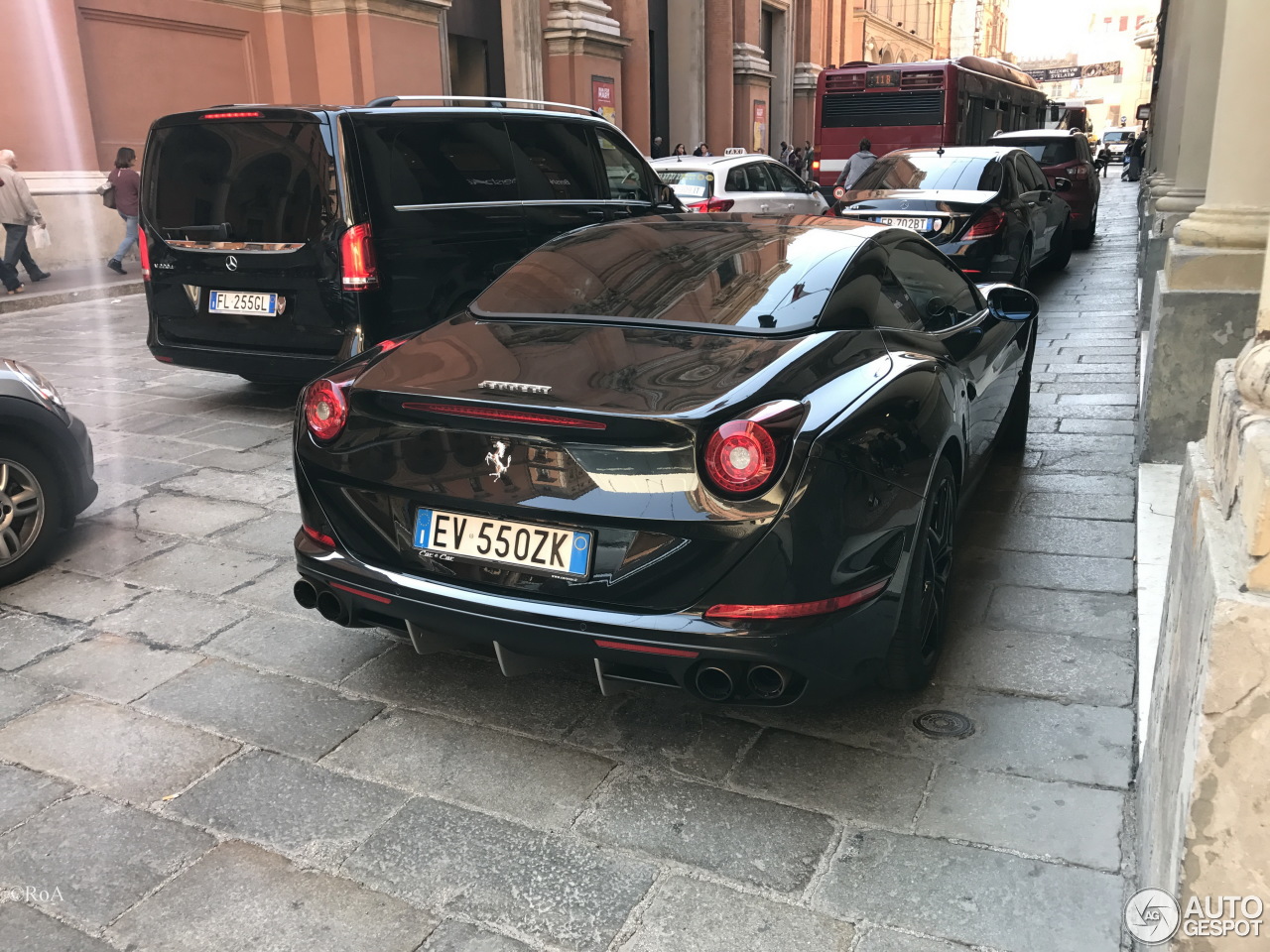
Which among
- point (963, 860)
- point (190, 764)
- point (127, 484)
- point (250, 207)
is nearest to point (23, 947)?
point (190, 764)

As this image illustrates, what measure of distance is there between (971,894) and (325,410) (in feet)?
6.85

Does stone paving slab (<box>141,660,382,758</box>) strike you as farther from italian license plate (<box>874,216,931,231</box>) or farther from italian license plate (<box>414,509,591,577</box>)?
italian license plate (<box>874,216,931,231</box>)

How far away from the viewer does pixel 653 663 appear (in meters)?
2.72

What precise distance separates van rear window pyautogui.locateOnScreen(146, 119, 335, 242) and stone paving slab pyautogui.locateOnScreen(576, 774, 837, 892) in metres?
4.37

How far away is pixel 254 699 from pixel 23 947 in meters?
1.10

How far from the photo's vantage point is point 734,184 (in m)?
13.1

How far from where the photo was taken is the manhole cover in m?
3.11

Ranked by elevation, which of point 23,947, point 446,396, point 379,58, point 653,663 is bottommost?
point 23,947

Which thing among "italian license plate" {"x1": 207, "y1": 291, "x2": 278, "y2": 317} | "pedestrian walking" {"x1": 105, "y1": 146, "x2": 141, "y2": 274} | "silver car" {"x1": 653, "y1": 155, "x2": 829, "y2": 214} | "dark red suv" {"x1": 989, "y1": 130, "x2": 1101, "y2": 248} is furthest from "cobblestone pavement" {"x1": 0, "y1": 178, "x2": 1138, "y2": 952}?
"dark red suv" {"x1": 989, "y1": 130, "x2": 1101, "y2": 248}

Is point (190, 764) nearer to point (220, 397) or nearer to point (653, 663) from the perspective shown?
point (653, 663)

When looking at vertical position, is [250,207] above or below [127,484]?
above

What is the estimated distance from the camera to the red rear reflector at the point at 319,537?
313cm

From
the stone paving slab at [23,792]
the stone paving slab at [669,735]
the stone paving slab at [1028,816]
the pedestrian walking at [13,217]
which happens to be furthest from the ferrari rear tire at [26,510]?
the pedestrian walking at [13,217]

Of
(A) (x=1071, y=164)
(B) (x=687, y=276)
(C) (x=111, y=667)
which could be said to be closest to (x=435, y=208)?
(B) (x=687, y=276)
